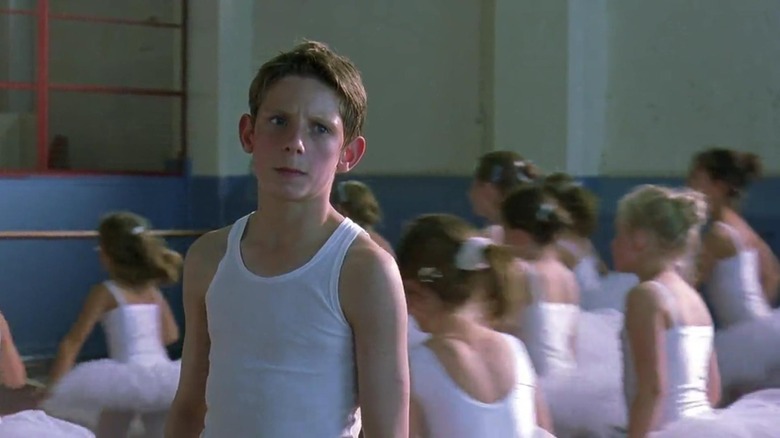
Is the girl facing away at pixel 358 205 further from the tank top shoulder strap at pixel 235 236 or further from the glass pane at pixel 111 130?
the glass pane at pixel 111 130

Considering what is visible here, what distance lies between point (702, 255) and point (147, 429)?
7.04 feet

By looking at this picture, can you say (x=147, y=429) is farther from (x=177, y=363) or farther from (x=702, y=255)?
(x=702, y=255)

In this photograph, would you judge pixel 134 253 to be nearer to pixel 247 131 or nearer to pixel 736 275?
pixel 736 275

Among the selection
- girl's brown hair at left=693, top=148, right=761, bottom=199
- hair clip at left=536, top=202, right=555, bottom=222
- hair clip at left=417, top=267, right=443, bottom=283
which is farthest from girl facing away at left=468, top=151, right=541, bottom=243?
hair clip at left=417, top=267, right=443, bottom=283

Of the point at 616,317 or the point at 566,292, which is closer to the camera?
the point at 566,292

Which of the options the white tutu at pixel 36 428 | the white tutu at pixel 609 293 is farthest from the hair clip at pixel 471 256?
the white tutu at pixel 609 293

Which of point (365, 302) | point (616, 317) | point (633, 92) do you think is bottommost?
point (616, 317)

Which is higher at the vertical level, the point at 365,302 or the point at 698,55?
the point at 698,55

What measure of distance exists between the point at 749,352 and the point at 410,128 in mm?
3049

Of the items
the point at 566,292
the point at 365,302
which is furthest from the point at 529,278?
the point at 365,302

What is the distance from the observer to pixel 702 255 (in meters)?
4.58

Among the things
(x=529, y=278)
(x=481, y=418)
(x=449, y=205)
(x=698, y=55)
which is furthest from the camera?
(x=449, y=205)

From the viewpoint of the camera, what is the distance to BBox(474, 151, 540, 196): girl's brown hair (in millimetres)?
4391

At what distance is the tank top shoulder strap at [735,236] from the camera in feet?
14.8
